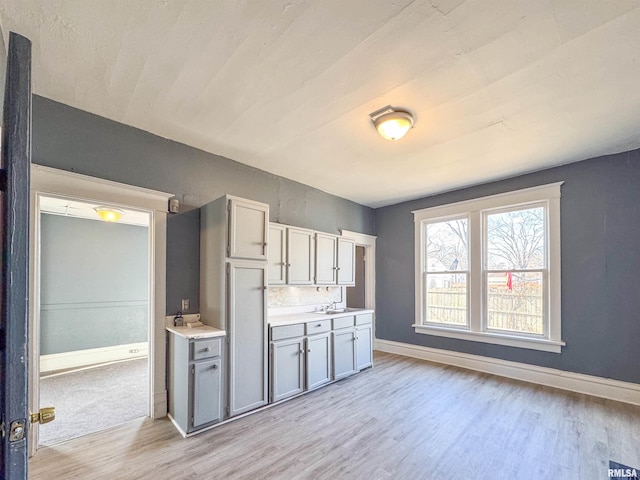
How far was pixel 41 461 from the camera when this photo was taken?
228 cm

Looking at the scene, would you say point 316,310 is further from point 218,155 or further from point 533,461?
point 533,461

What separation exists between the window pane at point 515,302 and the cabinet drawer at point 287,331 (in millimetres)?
2832

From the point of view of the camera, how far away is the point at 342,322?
4191 mm

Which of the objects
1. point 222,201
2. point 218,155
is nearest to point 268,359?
point 222,201

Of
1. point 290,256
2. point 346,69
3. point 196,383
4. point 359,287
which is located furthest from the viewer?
point 359,287

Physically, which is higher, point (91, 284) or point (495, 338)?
point (91, 284)

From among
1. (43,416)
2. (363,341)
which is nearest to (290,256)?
(363,341)

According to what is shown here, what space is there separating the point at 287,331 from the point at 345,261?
5.51 ft

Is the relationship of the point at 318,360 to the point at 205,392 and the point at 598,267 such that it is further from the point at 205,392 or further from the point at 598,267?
the point at 598,267

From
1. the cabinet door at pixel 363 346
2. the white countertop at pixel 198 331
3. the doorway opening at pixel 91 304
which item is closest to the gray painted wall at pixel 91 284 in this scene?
the doorway opening at pixel 91 304

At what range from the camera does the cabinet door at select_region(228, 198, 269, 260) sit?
→ 3021mm

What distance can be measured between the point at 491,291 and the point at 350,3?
4.22 m

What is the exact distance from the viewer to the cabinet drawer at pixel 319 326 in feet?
12.3

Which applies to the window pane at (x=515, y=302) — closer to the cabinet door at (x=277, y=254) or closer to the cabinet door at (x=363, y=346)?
the cabinet door at (x=363, y=346)
